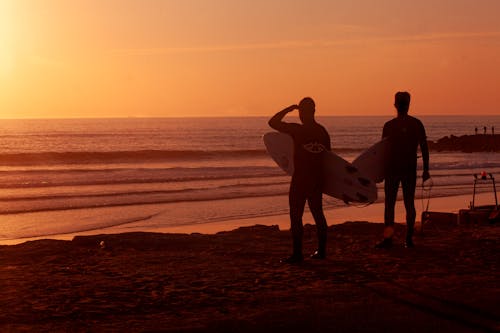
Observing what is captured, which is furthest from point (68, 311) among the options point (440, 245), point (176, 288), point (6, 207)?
point (6, 207)

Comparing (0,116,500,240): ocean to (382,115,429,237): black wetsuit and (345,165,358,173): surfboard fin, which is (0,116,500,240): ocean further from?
(345,165,358,173): surfboard fin

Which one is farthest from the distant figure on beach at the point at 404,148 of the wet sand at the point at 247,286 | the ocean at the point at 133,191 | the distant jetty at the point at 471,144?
the distant jetty at the point at 471,144

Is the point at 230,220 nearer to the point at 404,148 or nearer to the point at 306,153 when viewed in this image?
the point at 404,148

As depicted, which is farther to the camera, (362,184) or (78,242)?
(78,242)

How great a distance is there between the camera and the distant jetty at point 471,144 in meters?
60.5

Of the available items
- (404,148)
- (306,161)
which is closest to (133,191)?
(404,148)

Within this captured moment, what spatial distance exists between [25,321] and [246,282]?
2.23 metres

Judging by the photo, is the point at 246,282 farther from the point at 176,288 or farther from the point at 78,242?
the point at 78,242

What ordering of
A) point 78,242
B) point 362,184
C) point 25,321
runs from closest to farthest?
point 25,321 < point 362,184 < point 78,242

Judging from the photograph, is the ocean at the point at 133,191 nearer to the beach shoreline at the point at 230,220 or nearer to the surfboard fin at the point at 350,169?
the beach shoreline at the point at 230,220

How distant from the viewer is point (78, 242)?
33.8 ft

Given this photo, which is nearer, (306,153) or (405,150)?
(306,153)

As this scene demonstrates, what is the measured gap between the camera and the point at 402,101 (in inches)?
343

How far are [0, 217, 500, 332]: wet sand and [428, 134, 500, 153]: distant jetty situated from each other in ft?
173
